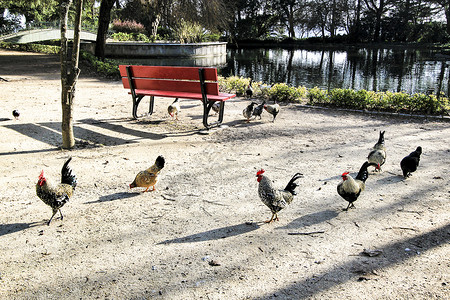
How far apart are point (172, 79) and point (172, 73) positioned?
0.17m

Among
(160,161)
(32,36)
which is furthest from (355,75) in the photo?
(32,36)

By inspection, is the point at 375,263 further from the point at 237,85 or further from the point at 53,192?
the point at 237,85

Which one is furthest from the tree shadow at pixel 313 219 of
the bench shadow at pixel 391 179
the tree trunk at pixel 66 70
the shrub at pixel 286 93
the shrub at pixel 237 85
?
the shrub at pixel 237 85

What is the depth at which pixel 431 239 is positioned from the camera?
147 inches

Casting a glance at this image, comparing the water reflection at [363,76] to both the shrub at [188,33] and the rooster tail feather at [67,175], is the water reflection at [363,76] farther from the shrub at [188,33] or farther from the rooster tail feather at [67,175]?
the rooster tail feather at [67,175]

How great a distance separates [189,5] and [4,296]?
17.6 metres

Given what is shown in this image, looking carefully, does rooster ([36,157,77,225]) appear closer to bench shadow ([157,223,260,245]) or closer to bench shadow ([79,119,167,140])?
bench shadow ([157,223,260,245])

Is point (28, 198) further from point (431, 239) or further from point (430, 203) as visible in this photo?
point (430, 203)

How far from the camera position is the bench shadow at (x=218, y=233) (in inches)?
146

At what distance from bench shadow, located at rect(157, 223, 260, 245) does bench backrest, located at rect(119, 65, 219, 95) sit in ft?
12.6

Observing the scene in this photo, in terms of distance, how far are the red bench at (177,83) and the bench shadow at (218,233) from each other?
147 inches

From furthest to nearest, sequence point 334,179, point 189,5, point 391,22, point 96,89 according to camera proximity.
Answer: point 391,22
point 189,5
point 96,89
point 334,179

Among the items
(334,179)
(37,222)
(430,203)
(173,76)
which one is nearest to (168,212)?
(37,222)

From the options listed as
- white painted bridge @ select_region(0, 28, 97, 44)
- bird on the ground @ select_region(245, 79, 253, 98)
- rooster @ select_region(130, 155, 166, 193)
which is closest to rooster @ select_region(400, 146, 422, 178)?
rooster @ select_region(130, 155, 166, 193)
